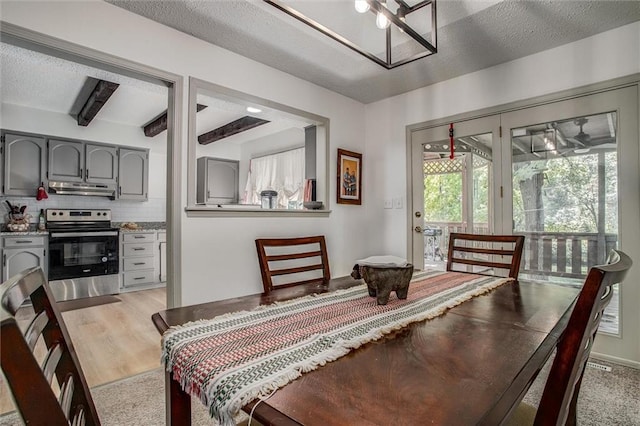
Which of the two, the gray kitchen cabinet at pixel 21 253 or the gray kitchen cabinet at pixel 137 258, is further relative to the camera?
the gray kitchen cabinet at pixel 137 258

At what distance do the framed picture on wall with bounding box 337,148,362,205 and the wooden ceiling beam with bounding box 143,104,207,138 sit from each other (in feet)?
8.40

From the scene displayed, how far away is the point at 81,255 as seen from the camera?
4.10 m

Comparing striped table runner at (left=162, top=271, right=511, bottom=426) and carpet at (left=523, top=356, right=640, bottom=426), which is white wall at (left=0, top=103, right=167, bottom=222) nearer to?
striped table runner at (left=162, top=271, right=511, bottom=426)

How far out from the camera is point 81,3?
1.82m

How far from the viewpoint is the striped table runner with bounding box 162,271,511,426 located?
62cm

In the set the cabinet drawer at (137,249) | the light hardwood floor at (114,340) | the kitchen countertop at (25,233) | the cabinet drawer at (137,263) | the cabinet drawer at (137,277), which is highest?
the kitchen countertop at (25,233)

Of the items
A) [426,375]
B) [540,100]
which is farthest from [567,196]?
[426,375]

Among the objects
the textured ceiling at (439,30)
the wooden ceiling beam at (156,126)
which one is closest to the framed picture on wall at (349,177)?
the textured ceiling at (439,30)

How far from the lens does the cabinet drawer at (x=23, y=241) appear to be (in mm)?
3639

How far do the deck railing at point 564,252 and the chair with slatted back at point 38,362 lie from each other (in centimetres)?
295

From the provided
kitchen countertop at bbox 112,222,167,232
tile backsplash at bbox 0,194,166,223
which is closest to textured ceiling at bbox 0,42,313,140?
tile backsplash at bbox 0,194,166,223

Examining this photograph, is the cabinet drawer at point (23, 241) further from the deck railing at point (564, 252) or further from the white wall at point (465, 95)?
the deck railing at point (564, 252)

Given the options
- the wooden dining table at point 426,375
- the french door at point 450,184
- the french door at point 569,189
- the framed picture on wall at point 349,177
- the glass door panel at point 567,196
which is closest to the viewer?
the wooden dining table at point 426,375

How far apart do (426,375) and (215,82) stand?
2.40 m
